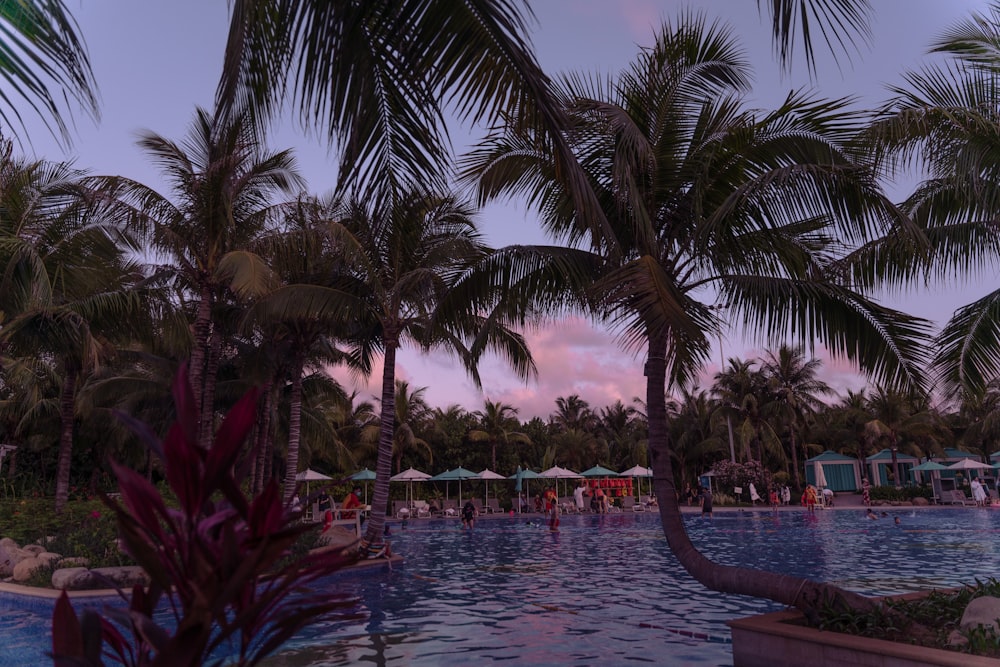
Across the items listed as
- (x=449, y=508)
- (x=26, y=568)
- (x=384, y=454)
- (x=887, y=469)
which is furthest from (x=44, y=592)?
(x=887, y=469)

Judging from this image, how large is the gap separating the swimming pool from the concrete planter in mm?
893

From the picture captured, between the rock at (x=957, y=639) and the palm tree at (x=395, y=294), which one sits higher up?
the palm tree at (x=395, y=294)

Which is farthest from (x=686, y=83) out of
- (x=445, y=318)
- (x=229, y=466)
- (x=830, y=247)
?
(x=229, y=466)

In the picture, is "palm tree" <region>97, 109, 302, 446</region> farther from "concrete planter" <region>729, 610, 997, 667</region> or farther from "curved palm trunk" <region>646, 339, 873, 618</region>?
"concrete planter" <region>729, 610, 997, 667</region>

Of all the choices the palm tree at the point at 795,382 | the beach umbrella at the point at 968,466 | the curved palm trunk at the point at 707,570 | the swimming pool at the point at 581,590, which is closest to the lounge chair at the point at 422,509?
the swimming pool at the point at 581,590

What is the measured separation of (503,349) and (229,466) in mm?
15349

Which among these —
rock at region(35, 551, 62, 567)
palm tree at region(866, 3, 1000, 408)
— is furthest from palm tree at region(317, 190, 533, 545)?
palm tree at region(866, 3, 1000, 408)

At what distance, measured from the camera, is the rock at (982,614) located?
5.70 m

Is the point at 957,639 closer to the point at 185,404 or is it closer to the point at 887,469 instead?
the point at 185,404

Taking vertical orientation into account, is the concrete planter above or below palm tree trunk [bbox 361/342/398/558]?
below

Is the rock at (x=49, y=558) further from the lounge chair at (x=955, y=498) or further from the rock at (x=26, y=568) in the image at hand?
the lounge chair at (x=955, y=498)

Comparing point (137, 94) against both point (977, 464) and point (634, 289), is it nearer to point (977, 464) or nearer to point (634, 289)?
point (634, 289)

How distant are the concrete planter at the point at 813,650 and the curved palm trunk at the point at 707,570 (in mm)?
→ 265

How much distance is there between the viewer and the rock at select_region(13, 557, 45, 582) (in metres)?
12.3
